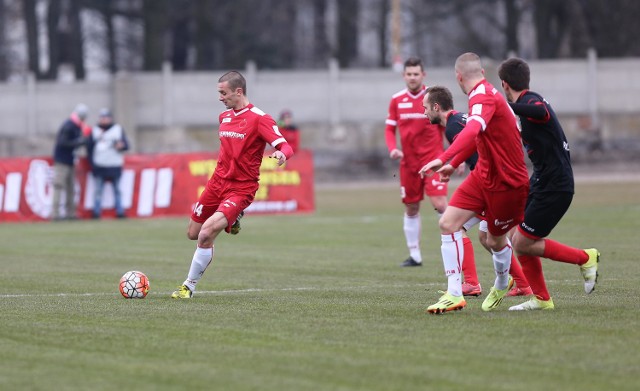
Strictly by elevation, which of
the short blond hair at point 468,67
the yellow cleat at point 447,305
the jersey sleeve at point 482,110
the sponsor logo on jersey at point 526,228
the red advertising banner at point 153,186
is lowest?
the red advertising banner at point 153,186

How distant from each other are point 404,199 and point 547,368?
7451 millimetres

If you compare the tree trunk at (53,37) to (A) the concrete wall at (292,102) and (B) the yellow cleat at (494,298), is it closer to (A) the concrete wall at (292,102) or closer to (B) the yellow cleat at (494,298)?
(A) the concrete wall at (292,102)

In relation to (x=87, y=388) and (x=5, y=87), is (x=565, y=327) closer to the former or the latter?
(x=87, y=388)

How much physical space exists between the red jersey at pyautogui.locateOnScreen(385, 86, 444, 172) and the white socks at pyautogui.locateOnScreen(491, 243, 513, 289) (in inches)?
175

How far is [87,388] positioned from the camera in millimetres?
6480

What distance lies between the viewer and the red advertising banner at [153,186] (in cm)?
2367

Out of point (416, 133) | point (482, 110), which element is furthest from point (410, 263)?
point (482, 110)

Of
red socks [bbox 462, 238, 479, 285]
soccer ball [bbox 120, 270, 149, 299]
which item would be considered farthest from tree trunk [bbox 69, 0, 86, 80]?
red socks [bbox 462, 238, 479, 285]

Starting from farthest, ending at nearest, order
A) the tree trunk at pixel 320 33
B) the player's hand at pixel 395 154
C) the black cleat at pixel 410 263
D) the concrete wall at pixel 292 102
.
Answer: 1. the tree trunk at pixel 320 33
2. the concrete wall at pixel 292 102
3. the black cleat at pixel 410 263
4. the player's hand at pixel 395 154

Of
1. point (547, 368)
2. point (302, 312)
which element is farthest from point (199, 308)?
Result: point (547, 368)

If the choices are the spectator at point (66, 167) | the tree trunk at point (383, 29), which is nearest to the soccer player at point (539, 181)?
the spectator at point (66, 167)

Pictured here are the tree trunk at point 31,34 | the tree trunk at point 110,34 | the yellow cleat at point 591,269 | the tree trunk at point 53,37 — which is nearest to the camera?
the yellow cleat at point 591,269

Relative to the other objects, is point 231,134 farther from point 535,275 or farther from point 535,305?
point 535,305

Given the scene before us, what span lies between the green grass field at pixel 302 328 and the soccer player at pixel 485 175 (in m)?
0.36
